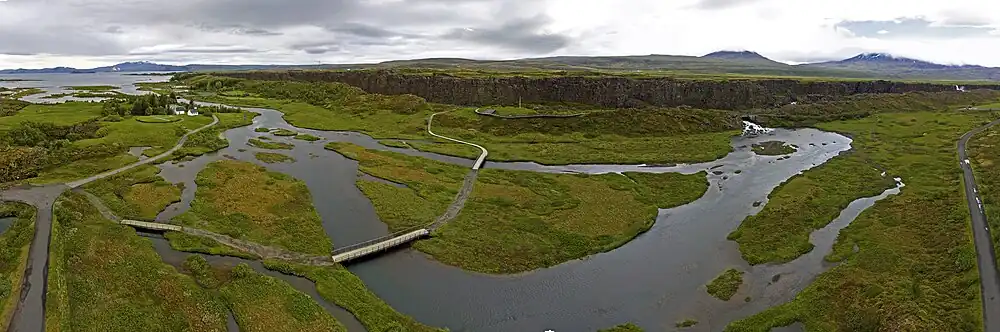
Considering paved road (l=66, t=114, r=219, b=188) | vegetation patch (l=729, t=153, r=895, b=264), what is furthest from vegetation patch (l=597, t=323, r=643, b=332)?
paved road (l=66, t=114, r=219, b=188)

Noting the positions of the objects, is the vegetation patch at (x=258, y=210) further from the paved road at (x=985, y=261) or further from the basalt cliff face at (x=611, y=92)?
the basalt cliff face at (x=611, y=92)

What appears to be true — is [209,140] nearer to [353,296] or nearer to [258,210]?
[258,210]

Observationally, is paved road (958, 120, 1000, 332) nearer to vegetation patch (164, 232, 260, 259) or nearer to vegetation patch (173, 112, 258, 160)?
vegetation patch (164, 232, 260, 259)

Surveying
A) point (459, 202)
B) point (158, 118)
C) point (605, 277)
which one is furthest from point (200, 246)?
point (158, 118)

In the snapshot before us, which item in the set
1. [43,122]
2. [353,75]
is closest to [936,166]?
[43,122]

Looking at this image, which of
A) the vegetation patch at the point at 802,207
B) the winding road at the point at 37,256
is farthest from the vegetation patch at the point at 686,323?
the winding road at the point at 37,256
